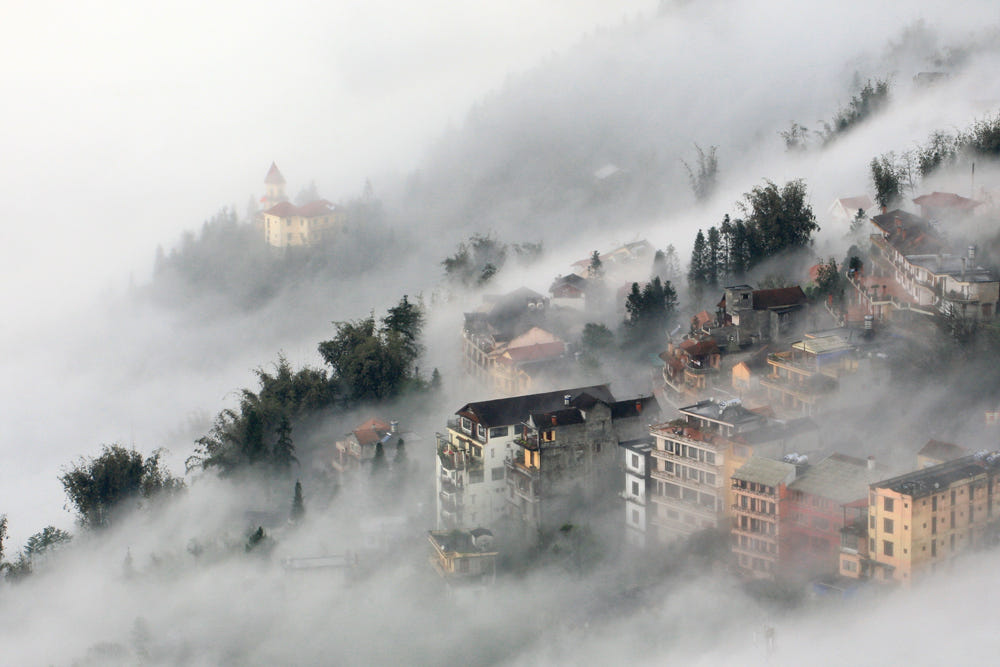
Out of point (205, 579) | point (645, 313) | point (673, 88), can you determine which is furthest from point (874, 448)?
point (673, 88)

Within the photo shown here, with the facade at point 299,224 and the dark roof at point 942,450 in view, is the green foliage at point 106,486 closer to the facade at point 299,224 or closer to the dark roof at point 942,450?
the dark roof at point 942,450

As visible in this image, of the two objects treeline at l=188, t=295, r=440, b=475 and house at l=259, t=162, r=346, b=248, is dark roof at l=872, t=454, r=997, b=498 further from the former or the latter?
house at l=259, t=162, r=346, b=248

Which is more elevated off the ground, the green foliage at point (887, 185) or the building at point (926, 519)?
the green foliage at point (887, 185)

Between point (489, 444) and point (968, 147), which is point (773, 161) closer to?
point (968, 147)

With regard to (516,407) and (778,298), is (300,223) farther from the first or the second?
(516,407)

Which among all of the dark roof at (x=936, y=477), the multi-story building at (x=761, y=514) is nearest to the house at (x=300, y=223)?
the multi-story building at (x=761, y=514)
